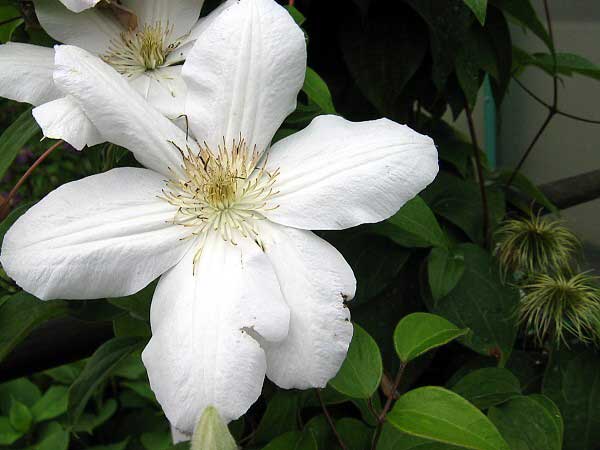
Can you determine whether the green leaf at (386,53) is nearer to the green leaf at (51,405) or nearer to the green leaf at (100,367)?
the green leaf at (100,367)

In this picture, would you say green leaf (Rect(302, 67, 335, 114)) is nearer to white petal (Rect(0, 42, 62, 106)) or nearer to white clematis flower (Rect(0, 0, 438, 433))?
white clematis flower (Rect(0, 0, 438, 433))

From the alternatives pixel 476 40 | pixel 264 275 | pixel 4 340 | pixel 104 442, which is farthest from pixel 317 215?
pixel 104 442

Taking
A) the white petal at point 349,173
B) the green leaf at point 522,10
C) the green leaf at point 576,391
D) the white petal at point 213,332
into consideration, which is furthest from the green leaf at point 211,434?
the green leaf at point 522,10

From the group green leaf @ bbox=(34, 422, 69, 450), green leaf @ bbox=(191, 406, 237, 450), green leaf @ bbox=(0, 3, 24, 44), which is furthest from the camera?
green leaf @ bbox=(34, 422, 69, 450)

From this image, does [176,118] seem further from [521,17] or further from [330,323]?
[521,17]

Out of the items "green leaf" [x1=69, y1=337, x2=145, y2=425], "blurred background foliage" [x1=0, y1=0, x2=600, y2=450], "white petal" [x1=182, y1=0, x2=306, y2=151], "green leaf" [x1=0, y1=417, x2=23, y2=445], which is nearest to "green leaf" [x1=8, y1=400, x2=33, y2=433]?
"green leaf" [x1=0, y1=417, x2=23, y2=445]

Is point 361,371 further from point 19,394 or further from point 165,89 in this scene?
point 19,394
